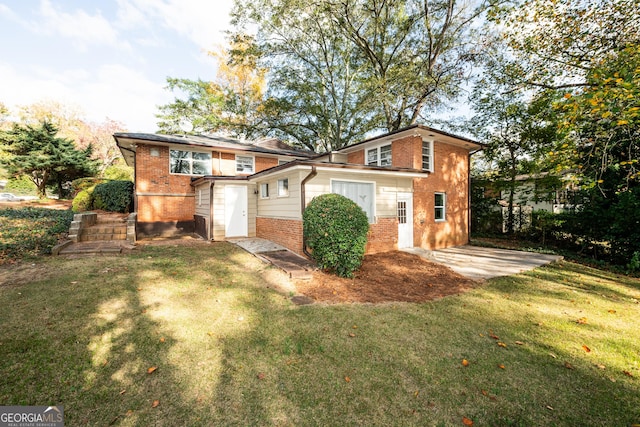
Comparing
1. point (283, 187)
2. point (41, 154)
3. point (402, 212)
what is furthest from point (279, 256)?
point (41, 154)

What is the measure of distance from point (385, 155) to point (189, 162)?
992cm

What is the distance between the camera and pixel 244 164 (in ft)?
47.4

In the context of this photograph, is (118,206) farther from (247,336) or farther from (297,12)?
(297,12)

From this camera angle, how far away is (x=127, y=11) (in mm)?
9586

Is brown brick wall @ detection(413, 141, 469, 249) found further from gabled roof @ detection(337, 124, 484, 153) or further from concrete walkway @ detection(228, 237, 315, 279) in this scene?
concrete walkway @ detection(228, 237, 315, 279)

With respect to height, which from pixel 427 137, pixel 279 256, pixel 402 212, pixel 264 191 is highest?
pixel 427 137

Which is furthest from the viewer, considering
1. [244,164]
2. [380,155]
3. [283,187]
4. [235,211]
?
[244,164]

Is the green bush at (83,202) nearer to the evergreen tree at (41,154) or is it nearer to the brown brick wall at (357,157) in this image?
the evergreen tree at (41,154)

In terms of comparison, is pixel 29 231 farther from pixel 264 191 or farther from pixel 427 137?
pixel 427 137

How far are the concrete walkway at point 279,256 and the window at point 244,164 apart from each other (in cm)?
495

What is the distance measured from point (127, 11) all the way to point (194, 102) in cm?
1491

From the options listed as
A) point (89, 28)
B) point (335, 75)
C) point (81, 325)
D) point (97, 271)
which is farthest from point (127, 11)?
point (335, 75)

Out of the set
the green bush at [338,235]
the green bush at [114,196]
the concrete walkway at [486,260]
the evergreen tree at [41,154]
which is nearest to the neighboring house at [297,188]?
the concrete walkway at [486,260]

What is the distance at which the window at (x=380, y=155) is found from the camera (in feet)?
39.7
